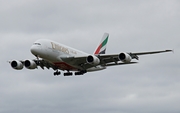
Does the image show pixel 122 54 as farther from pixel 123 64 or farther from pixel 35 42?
pixel 35 42

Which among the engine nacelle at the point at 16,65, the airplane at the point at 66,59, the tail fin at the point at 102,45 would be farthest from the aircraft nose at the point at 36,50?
the tail fin at the point at 102,45

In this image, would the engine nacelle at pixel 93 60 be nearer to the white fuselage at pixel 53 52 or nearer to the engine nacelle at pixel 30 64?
the white fuselage at pixel 53 52

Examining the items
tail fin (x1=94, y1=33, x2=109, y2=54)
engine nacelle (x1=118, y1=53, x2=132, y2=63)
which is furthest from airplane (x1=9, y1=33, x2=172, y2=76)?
tail fin (x1=94, y1=33, x2=109, y2=54)

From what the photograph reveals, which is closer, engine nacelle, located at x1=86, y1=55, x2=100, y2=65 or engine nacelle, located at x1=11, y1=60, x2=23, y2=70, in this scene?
engine nacelle, located at x1=86, y1=55, x2=100, y2=65

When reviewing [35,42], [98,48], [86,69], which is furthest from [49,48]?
[98,48]

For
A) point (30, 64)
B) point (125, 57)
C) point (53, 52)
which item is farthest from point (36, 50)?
point (125, 57)

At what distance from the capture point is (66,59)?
7862cm

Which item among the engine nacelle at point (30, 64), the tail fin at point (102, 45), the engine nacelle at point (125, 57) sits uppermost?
the tail fin at point (102, 45)

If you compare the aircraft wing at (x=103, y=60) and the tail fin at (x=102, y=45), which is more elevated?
the tail fin at (x=102, y=45)

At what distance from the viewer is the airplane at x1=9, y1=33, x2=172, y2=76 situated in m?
76.6

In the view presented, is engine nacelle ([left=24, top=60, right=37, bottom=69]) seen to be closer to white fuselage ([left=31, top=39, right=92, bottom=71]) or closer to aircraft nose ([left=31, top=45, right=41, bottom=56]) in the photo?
white fuselage ([left=31, top=39, right=92, bottom=71])

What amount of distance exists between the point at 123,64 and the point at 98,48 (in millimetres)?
12685

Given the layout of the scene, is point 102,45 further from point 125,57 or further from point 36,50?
point 36,50

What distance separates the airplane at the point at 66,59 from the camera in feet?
251
